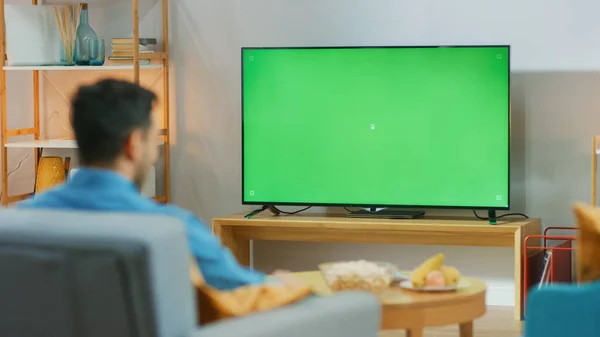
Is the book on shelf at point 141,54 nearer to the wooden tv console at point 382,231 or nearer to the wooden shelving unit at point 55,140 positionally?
the wooden shelving unit at point 55,140

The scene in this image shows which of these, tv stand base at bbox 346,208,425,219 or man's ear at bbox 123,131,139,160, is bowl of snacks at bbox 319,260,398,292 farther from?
tv stand base at bbox 346,208,425,219

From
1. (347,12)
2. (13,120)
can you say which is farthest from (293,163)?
(13,120)

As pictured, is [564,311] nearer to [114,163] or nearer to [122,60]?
[114,163]

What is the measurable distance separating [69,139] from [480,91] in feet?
7.61

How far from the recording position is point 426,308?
3189mm

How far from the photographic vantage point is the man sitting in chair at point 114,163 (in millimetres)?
2332

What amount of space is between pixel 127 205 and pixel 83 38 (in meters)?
3.40

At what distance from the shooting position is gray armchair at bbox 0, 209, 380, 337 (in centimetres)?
201

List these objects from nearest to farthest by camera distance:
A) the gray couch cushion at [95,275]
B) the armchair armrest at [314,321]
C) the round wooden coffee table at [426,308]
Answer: the gray couch cushion at [95,275] < the armchair armrest at [314,321] < the round wooden coffee table at [426,308]

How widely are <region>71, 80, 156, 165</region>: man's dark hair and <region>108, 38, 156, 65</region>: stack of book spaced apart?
121 inches

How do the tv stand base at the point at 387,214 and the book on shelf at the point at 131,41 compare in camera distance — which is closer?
the tv stand base at the point at 387,214

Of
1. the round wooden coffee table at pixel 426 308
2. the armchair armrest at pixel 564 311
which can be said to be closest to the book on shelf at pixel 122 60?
the round wooden coffee table at pixel 426 308

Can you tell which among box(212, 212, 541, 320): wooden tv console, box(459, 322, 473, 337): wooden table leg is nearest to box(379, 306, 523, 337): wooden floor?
box(212, 212, 541, 320): wooden tv console

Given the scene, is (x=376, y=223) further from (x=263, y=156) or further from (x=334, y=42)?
(x=334, y=42)
